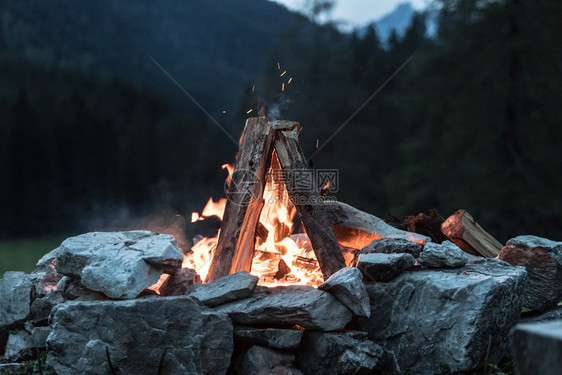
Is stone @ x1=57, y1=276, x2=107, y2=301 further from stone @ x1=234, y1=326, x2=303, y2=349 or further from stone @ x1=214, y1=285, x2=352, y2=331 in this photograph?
stone @ x1=234, y1=326, x2=303, y2=349

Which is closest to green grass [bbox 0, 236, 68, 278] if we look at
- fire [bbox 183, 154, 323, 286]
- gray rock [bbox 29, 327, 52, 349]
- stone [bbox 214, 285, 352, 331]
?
fire [bbox 183, 154, 323, 286]

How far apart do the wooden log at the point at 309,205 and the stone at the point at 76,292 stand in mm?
1309

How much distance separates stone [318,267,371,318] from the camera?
2410 millimetres

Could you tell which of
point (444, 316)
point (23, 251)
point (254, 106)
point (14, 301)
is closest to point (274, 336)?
point (444, 316)

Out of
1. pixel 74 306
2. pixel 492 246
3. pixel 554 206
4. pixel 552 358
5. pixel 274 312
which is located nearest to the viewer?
pixel 552 358

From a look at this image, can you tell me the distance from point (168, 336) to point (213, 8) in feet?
18.5

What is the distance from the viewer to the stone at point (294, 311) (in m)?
2.38

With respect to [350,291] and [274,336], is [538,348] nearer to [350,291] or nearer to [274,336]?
[350,291]

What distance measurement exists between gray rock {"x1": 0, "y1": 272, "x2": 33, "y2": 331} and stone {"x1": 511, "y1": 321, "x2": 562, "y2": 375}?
2727 mm

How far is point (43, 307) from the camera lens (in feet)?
9.55

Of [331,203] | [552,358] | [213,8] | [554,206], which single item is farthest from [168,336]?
[554,206]

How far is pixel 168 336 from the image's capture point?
2260 mm

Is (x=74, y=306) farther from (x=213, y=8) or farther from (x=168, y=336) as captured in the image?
(x=213, y=8)

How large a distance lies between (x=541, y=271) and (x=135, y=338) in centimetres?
271
